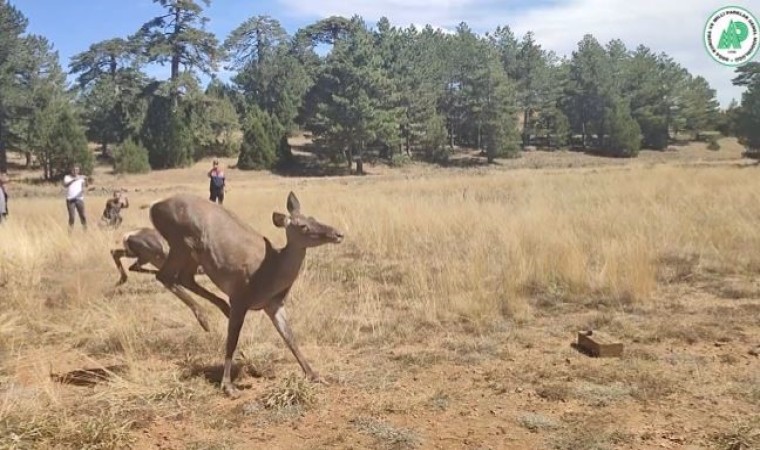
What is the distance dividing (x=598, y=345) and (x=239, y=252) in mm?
3166

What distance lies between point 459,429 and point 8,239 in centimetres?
972

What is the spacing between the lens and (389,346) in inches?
255

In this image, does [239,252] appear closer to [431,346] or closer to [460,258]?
[431,346]

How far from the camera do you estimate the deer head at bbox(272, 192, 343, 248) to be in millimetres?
4922

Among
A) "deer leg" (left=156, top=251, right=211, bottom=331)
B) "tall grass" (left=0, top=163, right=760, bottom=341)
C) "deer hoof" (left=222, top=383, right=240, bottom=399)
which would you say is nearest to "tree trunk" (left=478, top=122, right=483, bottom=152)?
"tall grass" (left=0, top=163, right=760, bottom=341)

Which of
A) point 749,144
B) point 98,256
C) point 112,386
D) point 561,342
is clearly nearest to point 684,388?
point 561,342

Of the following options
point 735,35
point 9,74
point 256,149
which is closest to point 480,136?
point 256,149

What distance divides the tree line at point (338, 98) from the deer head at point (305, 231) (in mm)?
43060

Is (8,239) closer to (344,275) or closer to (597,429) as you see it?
(344,275)

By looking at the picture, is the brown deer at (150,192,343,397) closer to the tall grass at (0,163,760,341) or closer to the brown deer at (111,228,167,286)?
the tall grass at (0,163,760,341)

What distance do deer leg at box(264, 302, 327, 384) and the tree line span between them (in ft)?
140

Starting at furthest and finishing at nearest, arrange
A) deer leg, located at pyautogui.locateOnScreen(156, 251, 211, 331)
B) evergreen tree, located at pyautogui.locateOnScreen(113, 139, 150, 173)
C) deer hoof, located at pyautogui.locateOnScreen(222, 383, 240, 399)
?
evergreen tree, located at pyautogui.locateOnScreen(113, 139, 150, 173)
deer leg, located at pyautogui.locateOnScreen(156, 251, 211, 331)
deer hoof, located at pyautogui.locateOnScreen(222, 383, 240, 399)

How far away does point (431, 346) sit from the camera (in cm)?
649

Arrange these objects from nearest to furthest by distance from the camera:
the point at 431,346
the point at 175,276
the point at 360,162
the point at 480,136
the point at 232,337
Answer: the point at 232,337, the point at 175,276, the point at 431,346, the point at 360,162, the point at 480,136
